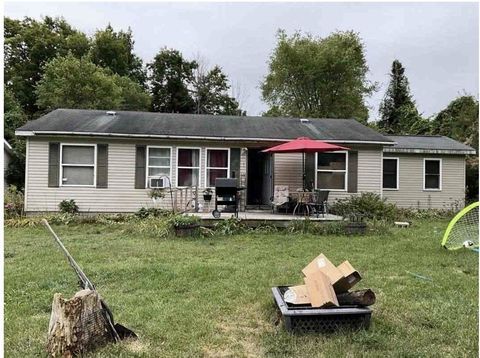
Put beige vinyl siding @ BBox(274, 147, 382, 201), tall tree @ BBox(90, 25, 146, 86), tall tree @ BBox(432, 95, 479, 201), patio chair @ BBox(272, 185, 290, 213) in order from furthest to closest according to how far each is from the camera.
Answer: tall tree @ BBox(90, 25, 146, 86) → tall tree @ BBox(432, 95, 479, 201) → beige vinyl siding @ BBox(274, 147, 382, 201) → patio chair @ BBox(272, 185, 290, 213)

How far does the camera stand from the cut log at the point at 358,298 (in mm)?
3602

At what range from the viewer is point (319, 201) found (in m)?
10.7

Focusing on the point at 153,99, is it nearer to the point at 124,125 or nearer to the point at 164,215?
the point at 124,125

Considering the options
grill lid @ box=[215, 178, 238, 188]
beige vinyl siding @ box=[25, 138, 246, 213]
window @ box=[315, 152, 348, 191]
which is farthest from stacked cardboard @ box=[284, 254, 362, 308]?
window @ box=[315, 152, 348, 191]

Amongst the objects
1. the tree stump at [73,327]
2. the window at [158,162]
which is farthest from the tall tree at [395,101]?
the tree stump at [73,327]

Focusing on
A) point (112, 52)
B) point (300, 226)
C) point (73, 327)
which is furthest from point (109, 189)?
point (112, 52)

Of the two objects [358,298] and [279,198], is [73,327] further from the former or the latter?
[279,198]

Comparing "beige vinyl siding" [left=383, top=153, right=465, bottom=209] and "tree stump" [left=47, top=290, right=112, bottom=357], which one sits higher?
"beige vinyl siding" [left=383, top=153, right=465, bottom=209]

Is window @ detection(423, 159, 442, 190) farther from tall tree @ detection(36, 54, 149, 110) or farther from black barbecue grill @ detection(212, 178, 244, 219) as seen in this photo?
tall tree @ detection(36, 54, 149, 110)

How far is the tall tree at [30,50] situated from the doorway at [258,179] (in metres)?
20.2

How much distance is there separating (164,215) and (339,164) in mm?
5466

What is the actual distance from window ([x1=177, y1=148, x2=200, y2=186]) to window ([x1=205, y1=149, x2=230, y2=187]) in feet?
1.07

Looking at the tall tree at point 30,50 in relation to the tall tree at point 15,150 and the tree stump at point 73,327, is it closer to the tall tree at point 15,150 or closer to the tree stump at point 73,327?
the tall tree at point 15,150

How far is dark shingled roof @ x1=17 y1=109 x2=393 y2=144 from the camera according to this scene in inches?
465
